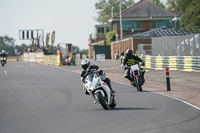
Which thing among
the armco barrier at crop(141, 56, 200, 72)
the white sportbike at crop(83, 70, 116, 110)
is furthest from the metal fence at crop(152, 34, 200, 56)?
the white sportbike at crop(83, 70, 116, 110)

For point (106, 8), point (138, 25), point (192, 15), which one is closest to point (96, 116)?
point (138, 25)

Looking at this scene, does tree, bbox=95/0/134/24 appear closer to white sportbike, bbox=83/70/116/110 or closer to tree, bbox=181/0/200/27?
tree, bbox=181/0/200/27

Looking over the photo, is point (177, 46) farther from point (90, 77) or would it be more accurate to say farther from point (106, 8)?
point (106, 8)

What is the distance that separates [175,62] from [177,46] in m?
1.41

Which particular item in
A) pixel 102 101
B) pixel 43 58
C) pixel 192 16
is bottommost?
pixel 102 101

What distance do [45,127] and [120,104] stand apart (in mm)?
4907

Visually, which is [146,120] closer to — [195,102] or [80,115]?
[80,115]

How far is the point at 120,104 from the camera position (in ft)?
49.5

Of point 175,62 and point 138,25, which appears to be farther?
point 138,25

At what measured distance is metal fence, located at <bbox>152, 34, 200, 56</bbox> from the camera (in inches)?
1352

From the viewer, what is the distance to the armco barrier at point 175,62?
3294cm

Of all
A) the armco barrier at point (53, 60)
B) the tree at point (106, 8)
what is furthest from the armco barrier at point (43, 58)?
the tree at point (106, 8)

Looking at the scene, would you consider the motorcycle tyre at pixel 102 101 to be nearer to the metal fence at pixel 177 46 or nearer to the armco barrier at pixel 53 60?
the metal fence at pixel 177 46

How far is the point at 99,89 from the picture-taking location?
13.5 metres
